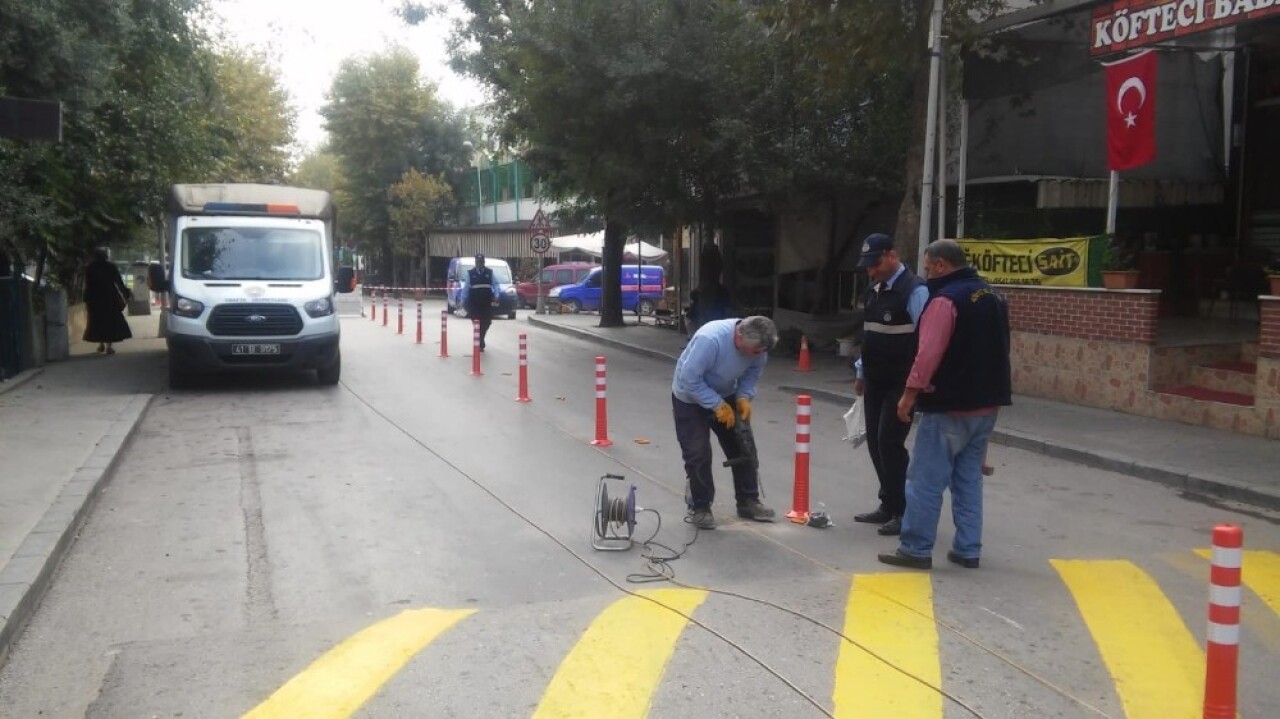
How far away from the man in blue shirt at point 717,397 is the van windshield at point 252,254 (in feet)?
31.6

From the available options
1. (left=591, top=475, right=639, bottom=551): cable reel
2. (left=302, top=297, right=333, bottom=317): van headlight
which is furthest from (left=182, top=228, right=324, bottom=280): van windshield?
(left=591, top=475, right=639, bottom=551): cable reel

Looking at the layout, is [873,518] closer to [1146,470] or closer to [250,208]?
[1146,470]

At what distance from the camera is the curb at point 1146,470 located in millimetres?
8891

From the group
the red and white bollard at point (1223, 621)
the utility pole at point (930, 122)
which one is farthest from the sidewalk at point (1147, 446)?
the red and white bollard at point (1223, 621)

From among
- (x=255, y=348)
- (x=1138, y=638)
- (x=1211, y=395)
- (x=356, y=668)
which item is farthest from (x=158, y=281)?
(x=1138, y=638)

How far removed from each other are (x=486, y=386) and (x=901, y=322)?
941cm

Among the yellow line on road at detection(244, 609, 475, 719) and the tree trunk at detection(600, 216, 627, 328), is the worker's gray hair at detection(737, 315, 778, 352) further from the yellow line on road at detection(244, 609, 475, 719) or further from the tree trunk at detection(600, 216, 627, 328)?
the tree trunk at detection(600, 216, 627, 328)

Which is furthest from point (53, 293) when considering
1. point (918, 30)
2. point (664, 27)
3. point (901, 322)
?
point (901, 322)

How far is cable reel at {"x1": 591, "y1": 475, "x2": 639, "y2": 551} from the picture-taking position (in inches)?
276

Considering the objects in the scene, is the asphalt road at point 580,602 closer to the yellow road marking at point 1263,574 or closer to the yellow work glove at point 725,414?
the yellow road marking at point 1263,574

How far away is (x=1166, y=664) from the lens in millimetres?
5105

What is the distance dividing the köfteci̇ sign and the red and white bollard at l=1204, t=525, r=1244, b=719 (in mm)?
9541

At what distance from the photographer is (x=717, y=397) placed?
285 inches

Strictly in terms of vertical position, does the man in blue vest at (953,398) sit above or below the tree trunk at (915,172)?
below
